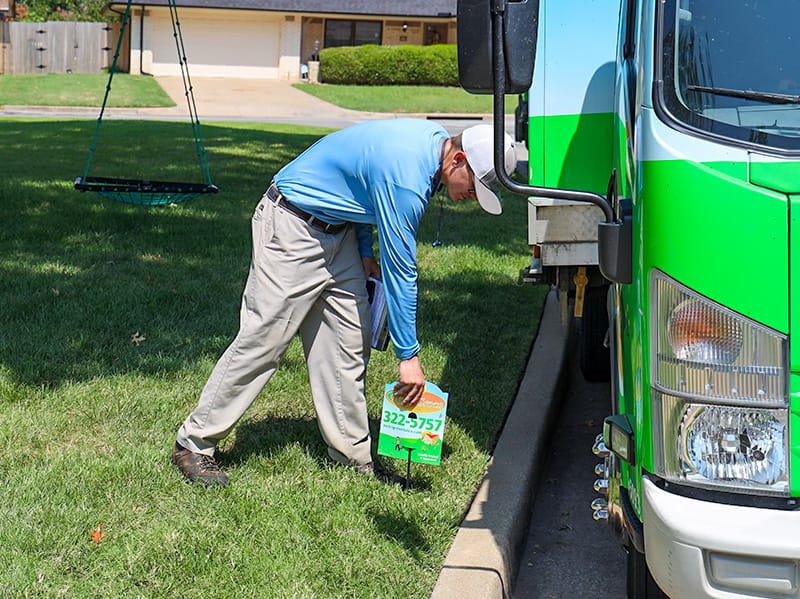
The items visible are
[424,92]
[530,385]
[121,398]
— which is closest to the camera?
[121,398]

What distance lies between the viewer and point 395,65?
37656 mm

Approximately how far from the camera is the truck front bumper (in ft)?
9.04

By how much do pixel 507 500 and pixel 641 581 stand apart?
100cm

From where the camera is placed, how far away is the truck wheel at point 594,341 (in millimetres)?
5996

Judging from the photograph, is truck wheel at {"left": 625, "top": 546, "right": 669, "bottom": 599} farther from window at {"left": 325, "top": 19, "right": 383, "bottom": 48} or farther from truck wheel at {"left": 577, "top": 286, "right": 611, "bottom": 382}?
window at {"left": 325, "top": 19, "right": 383, "bottom": 48}

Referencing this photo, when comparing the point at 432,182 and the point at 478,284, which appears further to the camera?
the point at 478,284

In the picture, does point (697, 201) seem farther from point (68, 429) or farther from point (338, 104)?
point (338, 104)

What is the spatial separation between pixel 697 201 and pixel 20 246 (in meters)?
6.54

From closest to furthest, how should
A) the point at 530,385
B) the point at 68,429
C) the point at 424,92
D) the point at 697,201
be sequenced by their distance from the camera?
1. the point at 697,201
2. the point at 68,429
3. the point at 530,385
4. the point at 424,92

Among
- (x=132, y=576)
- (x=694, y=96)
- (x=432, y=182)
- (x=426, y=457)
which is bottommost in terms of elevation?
(x=132, y=576)

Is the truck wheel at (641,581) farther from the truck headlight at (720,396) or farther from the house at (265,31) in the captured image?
the house at (265,31)

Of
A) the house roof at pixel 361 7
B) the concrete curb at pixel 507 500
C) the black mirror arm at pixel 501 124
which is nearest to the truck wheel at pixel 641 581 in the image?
the concrete curb at pixel 507 500

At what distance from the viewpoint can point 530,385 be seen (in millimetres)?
6043

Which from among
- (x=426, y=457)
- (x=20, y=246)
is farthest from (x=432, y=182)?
(x=20, y=246)
